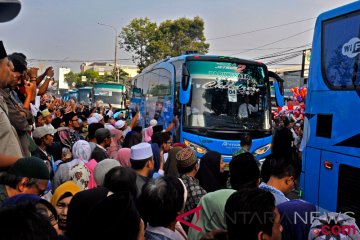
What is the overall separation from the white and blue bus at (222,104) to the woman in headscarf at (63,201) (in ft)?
21.8

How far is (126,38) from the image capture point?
42.9 metres

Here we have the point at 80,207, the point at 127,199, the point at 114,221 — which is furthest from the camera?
the point at 80,207

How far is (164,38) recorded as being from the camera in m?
40.8

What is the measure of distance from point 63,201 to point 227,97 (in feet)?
24.7

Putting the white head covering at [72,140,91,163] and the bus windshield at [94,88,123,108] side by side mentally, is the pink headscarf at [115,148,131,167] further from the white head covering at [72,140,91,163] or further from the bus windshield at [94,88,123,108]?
the bus windshield at [94,88,123,108]

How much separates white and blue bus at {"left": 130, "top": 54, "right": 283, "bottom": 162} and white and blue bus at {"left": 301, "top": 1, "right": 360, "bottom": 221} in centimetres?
419

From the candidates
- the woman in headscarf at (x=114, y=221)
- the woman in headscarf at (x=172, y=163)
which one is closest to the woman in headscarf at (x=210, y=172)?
the woman in headscarf at (x=172, y=163)

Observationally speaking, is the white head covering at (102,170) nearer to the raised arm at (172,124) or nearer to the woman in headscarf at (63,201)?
the woman in headscarf at (63,201)

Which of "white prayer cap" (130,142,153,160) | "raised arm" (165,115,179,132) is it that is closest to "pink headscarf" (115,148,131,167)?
"white prayer cap" (130,142,153,160)

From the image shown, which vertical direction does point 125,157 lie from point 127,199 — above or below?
below

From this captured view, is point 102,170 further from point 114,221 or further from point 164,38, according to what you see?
point 164,38

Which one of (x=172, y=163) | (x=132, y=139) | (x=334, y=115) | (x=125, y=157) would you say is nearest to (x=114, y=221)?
(x=125, y=157)

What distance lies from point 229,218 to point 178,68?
8916 millimetres

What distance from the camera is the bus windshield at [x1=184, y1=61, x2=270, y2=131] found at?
400 inches
